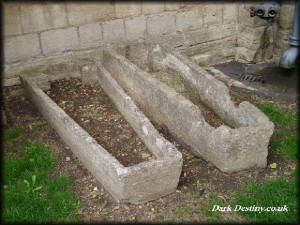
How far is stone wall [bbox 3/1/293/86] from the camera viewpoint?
5785 mm

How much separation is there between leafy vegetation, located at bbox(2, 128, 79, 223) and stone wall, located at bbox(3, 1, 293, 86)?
1545mm

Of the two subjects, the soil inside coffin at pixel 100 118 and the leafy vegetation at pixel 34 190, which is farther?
the soil inside coffin at pixel 100 118

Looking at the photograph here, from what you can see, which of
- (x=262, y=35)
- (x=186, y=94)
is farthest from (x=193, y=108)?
(x=262, y=35)

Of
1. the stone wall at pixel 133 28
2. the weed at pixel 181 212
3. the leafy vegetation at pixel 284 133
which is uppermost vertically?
the stone wall at pixel 133 28

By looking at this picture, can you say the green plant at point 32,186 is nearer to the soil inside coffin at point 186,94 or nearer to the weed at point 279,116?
the soil inside coffin at point 186,94

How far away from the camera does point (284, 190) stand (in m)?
4.33

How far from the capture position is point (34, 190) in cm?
436

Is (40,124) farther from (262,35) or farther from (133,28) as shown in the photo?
(262,35)

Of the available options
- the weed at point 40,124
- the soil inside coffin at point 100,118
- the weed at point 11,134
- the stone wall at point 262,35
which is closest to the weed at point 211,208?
the soil inside coffin at point 100,118

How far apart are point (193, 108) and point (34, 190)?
1881 mm

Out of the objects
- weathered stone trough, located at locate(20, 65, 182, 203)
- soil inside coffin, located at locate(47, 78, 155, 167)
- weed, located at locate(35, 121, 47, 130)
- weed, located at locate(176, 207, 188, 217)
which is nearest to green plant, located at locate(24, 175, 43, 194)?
weathered stone trough, located at locate(20, 65, 182, 203)

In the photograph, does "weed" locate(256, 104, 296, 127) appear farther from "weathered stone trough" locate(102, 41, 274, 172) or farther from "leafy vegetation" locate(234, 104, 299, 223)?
"weathered stone trough" locate(102, 41, 274, 172)

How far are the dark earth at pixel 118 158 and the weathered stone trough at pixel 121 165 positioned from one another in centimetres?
11

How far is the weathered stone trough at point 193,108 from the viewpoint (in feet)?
14.4
